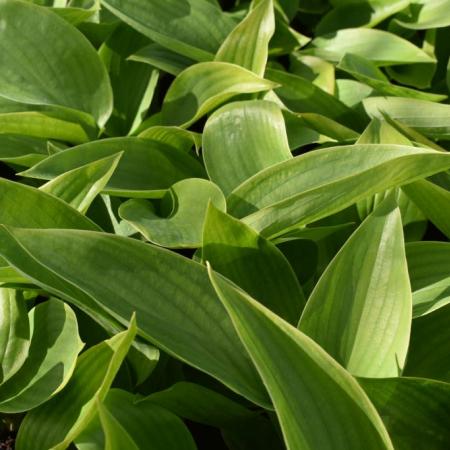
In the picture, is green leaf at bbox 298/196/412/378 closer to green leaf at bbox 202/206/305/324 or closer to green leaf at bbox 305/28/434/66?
green leaf at bbox 202/206/305/324

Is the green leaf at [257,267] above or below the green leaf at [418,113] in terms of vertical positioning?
below

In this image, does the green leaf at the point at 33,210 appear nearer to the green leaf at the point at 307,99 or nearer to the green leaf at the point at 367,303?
the green leaf at the point at 367,303

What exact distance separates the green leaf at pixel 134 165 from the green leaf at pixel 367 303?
259mm

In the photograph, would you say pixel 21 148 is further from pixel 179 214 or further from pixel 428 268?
pixel 428 268

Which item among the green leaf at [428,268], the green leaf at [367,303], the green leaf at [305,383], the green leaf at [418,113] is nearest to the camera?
the green leaf at [305,383]

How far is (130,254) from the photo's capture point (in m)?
0.72

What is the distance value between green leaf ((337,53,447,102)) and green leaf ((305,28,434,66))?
0.14 ft

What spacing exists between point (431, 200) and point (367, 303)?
18cm

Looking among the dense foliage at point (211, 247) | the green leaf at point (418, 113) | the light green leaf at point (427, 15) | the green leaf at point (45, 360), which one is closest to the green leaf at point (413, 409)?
the dense foliage at point (211, 247)

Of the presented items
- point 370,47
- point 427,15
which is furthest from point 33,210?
point 427,15

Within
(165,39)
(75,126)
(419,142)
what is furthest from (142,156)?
(419,142)

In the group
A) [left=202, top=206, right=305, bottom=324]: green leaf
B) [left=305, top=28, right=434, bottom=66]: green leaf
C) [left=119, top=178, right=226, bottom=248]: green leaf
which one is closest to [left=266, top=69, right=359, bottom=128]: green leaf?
[left=305, top=28, right=434, bottom=66]: green leaf

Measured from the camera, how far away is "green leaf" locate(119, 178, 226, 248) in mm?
816

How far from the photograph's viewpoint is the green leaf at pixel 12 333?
768 millimetres
